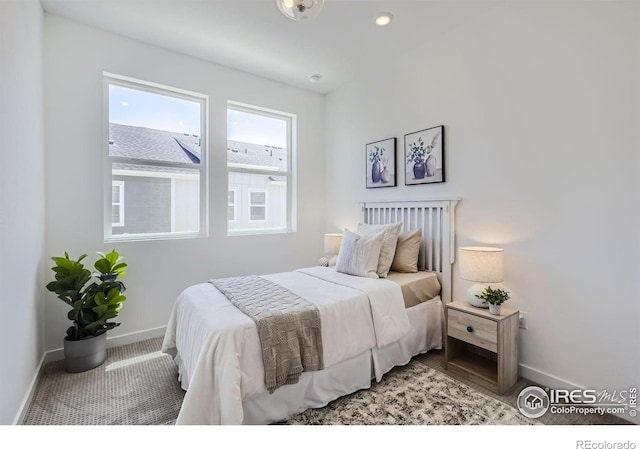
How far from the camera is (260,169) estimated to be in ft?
12.0

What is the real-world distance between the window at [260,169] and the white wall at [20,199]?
1628 mm

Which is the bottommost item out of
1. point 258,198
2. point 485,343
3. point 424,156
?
point 485,343

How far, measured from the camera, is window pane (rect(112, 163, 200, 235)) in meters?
2.85

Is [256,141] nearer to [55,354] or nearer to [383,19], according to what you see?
[383,19]

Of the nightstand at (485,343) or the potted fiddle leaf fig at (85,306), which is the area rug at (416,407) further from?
the potted fiddle leaf fig at (85,306)

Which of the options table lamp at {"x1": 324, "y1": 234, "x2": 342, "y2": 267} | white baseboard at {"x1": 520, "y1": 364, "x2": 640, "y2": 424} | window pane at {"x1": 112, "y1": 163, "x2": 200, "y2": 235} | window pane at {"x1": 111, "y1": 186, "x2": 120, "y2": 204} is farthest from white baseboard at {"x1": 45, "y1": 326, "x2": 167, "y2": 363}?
white baseboard at {"x1": 520, "y1": 364, "x2": 640, "y2": 424}

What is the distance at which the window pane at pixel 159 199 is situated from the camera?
2.85 metres

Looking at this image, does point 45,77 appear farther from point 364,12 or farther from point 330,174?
point 330,174

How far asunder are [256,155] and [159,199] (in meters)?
1.22

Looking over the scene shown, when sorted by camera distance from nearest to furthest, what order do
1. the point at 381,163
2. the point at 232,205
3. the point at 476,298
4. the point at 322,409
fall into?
the point at 322,409, the point at 476,298, the point at 381,163, the point at 232,205

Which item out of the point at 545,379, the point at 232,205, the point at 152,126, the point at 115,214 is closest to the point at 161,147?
the point at 152,126

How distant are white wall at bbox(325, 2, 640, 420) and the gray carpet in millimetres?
513

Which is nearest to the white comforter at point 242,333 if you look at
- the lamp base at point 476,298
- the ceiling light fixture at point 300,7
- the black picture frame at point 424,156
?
the lamp base at point 476,298
